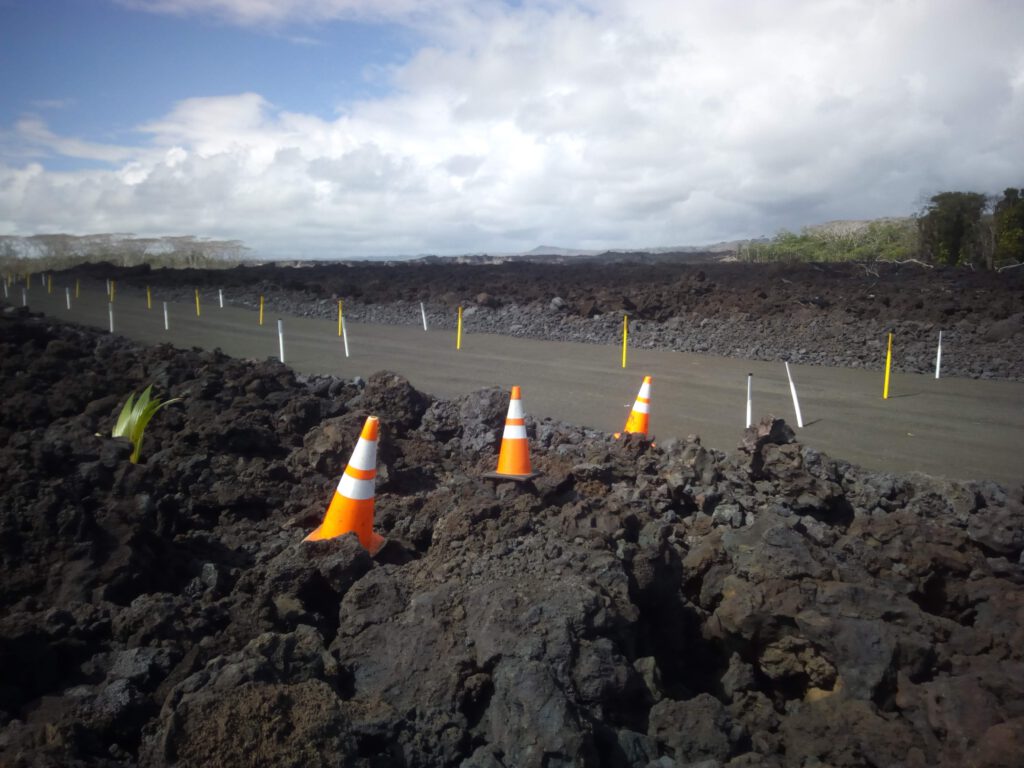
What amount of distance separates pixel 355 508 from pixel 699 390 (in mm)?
9874

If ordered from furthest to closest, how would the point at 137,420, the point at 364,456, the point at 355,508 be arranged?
1. the point at 137,420
2. the point at 364,456
3. the point at 355,508

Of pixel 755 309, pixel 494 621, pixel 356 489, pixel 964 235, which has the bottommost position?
pixel 494 621

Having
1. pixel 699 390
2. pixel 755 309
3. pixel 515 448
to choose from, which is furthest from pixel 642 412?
pixel 755 309

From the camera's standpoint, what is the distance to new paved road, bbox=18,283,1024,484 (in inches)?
382

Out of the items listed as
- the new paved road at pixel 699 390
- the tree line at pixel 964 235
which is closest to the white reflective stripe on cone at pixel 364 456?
the new paved road at pixel 699 390

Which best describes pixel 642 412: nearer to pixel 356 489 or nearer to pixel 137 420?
pixel 356 489

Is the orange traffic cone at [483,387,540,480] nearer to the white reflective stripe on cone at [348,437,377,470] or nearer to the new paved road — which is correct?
the white reflective stripe on cone at [348,437,377,470]

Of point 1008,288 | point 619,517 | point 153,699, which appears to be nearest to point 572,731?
point 153,699

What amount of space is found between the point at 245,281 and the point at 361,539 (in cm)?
4298

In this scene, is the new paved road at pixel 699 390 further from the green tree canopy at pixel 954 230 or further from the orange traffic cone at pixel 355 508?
the green tree canopy at pixel 954 230

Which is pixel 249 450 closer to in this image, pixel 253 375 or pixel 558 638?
pixel 253 375

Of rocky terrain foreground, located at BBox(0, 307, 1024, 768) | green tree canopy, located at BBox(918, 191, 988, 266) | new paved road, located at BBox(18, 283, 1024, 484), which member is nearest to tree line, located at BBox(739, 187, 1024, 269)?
green tree canopy, located at BBox(918, 191, 988, 266)

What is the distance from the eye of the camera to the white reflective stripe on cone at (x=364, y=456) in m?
4.91

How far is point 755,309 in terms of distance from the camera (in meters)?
23.2
